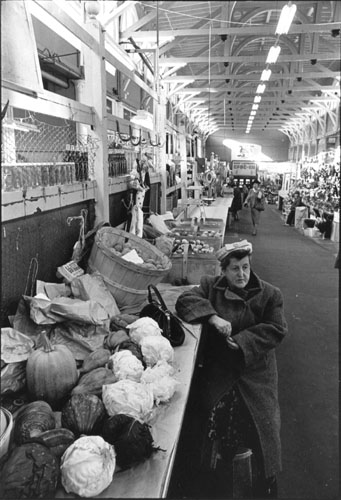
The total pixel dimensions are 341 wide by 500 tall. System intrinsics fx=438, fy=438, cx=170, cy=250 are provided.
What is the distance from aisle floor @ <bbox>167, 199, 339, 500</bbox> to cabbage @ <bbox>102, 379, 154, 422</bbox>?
923mm

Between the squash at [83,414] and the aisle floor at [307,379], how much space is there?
1014mm

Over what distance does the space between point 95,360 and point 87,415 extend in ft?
1.51

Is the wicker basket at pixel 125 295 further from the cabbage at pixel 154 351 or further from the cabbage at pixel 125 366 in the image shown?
the cabbage at pixel 125 366

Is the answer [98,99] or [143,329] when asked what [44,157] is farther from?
[143,329]

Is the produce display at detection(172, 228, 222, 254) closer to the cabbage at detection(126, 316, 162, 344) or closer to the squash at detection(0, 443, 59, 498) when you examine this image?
the cabbage at detection(126, 316, 162, 344)

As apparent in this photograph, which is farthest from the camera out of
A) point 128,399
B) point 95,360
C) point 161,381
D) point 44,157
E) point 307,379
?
point 307,379

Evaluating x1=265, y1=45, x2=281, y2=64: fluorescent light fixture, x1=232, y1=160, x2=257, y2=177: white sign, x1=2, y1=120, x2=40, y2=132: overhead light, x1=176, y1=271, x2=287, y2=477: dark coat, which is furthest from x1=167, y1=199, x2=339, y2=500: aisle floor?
x1=232, y1=160, x2=257, y2=177: white sign

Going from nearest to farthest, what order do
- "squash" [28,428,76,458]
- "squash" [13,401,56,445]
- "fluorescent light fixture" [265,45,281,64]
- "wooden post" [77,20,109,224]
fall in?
"squash" [28,428,76,458] < "squash" [13,401,56,445] < "wooden post" [77,20,109,224] < "fluorescent light fixture" [265,45,281,64]

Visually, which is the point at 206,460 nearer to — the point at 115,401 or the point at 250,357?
the point at 250,357

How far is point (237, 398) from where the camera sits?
234 centimetres

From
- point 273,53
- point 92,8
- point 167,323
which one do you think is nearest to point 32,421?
point 167,323

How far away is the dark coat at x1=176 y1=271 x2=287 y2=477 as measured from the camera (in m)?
2.25

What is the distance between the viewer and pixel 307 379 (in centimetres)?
397

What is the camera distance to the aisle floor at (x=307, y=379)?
2.68 m
